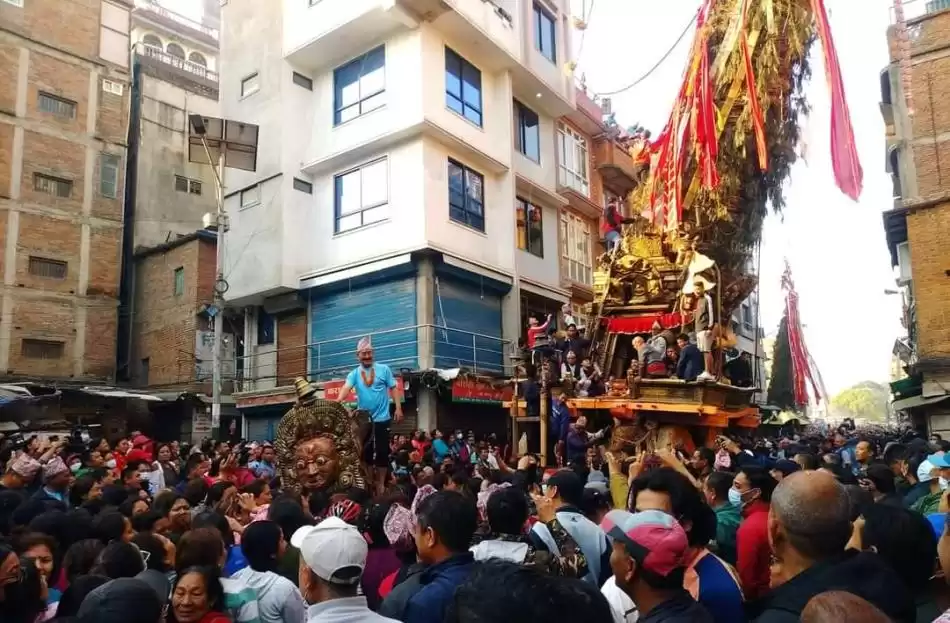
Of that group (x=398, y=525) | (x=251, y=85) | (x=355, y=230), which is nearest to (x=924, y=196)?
(x=355, y=230)

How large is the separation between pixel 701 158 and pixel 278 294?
11.5 m

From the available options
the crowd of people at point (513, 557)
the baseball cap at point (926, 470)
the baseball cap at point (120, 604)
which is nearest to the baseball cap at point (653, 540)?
the crowd of people at point (513, 557)

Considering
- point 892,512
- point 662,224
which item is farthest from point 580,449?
point 892,512

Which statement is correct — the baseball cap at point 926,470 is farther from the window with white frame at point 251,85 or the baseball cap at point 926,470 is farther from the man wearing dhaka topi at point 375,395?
the window with white frame at point 251,85

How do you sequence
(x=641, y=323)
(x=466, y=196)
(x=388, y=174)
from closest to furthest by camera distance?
(x=641, y=323) → (x=388, y=174) → (x=466, y=196)

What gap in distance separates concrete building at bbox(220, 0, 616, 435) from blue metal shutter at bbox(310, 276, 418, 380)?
0.04m

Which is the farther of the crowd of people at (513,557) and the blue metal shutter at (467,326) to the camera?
the blue metal shutter at (467,326)

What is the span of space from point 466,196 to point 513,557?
16639 mm

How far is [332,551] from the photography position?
10.0ft

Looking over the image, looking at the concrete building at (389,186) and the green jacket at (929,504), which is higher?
the concrete building at (389,186)

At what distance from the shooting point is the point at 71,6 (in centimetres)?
2519

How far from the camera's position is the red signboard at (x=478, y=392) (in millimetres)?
17234

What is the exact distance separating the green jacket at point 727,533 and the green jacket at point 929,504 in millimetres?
1399

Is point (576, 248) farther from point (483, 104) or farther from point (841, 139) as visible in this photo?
point (841, 139)
